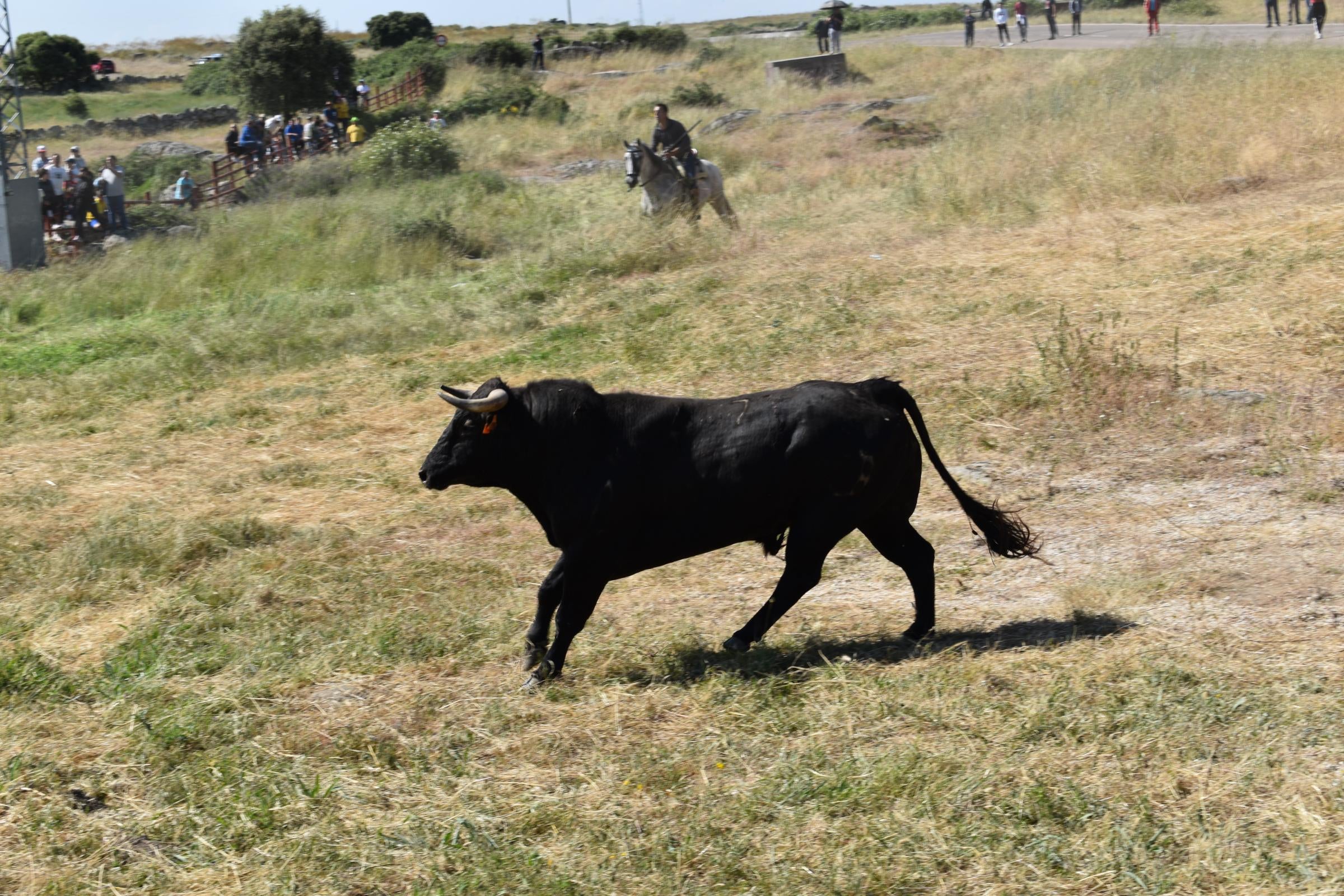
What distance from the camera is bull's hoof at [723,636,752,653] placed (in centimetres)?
687

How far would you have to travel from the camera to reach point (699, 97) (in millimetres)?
37375

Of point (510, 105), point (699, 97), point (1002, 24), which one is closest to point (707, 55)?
point (1002, 24)

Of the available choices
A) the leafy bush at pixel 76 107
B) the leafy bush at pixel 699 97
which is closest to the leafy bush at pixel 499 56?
the leafy bush at pixel 699 97

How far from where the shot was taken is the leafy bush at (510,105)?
37.2 m

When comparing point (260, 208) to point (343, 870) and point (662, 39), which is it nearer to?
point (343, 870)

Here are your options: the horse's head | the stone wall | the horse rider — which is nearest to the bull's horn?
the horse's head

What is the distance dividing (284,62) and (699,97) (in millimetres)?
11864

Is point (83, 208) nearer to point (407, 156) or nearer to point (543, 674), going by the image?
point (407, 156)

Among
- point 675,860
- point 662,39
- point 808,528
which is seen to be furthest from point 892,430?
point 662,39

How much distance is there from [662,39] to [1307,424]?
4729 cm

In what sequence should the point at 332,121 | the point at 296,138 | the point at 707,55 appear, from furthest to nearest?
the point at 707,55 < the point at 332,121 < the point at 296,138

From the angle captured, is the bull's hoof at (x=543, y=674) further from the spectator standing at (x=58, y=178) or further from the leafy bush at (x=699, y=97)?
the leafy bush at (x=699, y=97)

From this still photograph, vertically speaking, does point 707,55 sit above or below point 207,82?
below

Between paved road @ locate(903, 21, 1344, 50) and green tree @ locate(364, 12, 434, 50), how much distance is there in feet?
81.0
